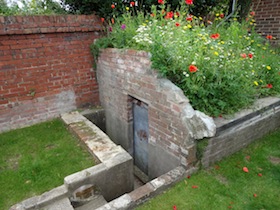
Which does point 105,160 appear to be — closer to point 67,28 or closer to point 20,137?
point 20,137

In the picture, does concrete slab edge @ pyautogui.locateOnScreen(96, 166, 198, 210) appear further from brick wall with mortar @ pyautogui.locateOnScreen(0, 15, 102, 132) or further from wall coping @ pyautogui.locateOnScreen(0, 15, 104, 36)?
wall coping @ pyautogui.locateOnScreen(0, 15, 104, 36)

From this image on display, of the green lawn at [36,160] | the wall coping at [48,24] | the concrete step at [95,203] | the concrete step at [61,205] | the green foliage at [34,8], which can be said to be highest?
the green foliage at [34,8]

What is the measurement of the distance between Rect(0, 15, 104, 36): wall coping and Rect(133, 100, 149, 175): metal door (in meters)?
2.14

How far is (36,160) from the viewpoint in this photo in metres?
3.46

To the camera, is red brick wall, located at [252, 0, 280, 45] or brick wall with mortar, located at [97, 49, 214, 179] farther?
red brick wall, located at [252, 0, 280, 45]

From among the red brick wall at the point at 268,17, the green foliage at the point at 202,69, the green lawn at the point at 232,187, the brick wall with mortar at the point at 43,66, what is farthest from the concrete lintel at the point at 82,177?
the red brick wall at the point at 268,17

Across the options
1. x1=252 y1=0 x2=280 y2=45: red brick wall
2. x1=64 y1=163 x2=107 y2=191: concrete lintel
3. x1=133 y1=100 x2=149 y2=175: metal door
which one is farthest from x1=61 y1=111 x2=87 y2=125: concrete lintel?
x1=252 y1=0 x2=280 y2=45: red brick wall

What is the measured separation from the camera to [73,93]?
16.5 ft

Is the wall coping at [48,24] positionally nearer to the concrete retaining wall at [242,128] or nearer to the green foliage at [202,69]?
the green foliage at [202,69]

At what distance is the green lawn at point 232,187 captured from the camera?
2.42m

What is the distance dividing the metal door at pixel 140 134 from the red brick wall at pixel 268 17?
14.6ft

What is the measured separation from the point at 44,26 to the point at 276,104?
4718 millimetres

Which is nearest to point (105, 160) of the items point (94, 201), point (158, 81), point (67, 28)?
point (94, 201)

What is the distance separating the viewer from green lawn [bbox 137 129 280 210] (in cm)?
242
